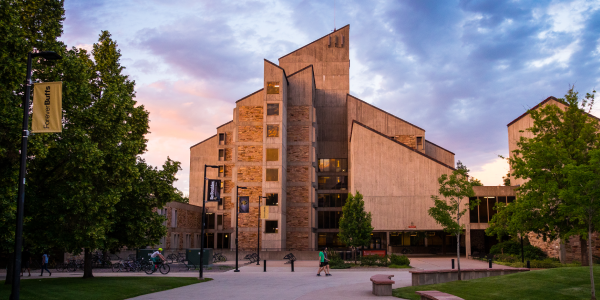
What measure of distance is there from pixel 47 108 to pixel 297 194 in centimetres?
5531

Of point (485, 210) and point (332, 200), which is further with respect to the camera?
point (332, 200)

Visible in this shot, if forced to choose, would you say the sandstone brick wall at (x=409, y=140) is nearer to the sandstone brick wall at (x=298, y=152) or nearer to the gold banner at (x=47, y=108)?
the sandstone brick wall at (x=298, y=152)

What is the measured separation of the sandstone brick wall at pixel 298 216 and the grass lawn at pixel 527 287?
46010 mm

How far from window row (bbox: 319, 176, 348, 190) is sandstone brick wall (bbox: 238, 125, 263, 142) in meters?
18.1

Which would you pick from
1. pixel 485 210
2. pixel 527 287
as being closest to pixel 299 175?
pixel 485 210

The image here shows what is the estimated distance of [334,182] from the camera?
7725cm

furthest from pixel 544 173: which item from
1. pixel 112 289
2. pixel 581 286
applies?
pixel 112 289

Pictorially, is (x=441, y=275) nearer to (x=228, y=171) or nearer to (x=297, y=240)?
(x=297, y=240)

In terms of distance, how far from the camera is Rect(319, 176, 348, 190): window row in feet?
253

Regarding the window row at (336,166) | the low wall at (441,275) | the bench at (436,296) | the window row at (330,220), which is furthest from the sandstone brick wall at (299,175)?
the bench at (436,296)

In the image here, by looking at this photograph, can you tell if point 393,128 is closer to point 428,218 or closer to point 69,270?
point 428,218

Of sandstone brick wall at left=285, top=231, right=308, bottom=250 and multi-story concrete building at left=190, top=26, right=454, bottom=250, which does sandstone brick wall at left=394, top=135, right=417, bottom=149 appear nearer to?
multi-story concrete building at left=190, top=26, right=454, bottom=250

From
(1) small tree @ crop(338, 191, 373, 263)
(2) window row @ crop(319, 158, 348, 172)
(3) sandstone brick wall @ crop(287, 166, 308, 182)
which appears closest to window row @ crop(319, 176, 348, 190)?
(2) window row @ crop(319, 158, 348, 172)

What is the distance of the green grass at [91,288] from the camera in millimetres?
17672
